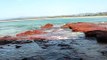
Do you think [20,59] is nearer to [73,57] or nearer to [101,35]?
[73,57]

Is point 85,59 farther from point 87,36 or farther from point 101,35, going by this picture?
point 87,36

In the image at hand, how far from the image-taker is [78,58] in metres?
15.1

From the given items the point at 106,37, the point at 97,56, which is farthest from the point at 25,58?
the point at 106,37

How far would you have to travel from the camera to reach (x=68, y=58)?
15.2 m

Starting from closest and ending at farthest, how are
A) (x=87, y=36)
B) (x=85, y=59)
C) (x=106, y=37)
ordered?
(x=85, y=59) → (x=106, y=37) → (x=87, y=36)

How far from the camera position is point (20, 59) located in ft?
50.9

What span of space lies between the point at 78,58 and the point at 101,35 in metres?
8.35


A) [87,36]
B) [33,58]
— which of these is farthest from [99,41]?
[33,58]

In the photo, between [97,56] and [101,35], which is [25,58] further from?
[101,35]

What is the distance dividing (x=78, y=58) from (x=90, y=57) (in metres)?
0.82

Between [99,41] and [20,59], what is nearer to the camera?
[20,59]

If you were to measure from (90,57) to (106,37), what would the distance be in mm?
7374

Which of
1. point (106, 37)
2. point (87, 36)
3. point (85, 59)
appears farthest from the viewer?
point (87, 36)

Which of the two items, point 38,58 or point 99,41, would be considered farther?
point 99,41
